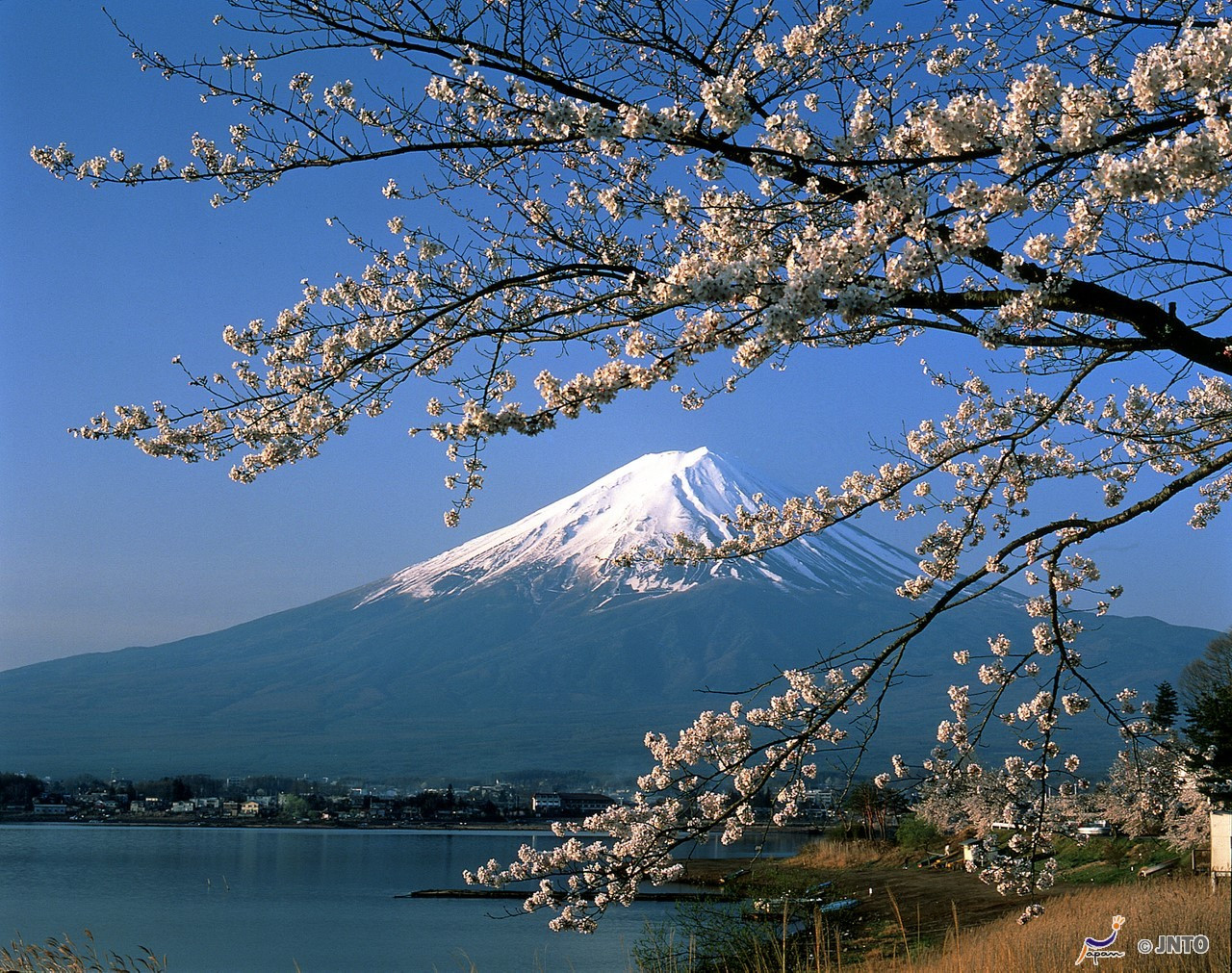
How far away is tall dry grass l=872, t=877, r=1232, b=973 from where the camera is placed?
21.0 feet

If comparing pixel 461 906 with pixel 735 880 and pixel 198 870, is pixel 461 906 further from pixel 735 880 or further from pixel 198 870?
pixel 198 870

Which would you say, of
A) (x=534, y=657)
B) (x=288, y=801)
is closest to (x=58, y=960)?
(x=288, y=801)

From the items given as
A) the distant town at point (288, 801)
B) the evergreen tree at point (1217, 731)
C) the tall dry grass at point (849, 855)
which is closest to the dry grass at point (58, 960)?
the evergreen tree at point (1217, 731)

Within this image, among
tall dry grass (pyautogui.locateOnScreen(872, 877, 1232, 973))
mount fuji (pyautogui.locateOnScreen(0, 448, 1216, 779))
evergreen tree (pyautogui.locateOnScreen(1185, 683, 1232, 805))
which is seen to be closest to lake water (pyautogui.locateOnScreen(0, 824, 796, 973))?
tall dry grass (pyautogui.locateOnScreen(872, 877, 1232, 973))

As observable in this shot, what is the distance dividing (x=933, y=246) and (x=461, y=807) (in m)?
95.8

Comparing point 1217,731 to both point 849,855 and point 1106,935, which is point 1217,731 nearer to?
point 1106,935

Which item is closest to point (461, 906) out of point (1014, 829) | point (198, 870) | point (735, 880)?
point (735, 880)

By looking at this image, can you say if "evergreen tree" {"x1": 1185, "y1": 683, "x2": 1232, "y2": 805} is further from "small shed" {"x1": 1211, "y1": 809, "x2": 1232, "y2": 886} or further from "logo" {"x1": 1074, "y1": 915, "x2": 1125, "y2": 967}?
"logo" {"x1": 1074, "y1": 915, "x2": 1125, "y2": 967}

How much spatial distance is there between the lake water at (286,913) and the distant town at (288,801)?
25871mm

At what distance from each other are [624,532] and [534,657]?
67.5ft

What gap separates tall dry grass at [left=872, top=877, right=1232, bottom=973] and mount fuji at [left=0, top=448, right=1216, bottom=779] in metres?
98.9

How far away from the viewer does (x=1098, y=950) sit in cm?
669

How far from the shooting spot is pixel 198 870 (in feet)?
168

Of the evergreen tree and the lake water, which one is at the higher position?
the evergreen tree
